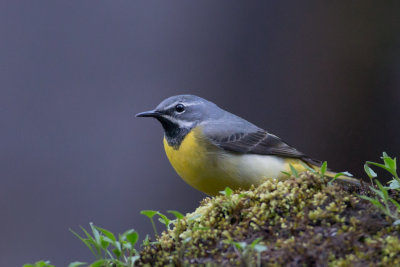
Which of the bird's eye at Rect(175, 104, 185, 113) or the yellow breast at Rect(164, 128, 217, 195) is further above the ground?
the bird's eye at Rect(175, 104, 185, 113)

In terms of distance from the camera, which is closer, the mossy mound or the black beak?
the mossy mound

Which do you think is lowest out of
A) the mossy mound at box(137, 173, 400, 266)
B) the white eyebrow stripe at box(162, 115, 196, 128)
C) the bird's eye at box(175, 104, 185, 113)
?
the mossy mound at box(137, 173, 400, 266)

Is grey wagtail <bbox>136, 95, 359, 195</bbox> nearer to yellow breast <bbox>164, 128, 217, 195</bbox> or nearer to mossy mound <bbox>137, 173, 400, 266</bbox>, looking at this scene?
yellow breast <bbox>164, 128, 217, 195</bbox>

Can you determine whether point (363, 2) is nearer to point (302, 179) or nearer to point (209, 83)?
point (209, 83)

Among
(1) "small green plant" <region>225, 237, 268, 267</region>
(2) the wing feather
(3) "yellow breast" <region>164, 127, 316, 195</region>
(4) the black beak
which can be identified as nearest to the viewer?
(1) "small green plant" <region>225, 237, 268, 267</region>

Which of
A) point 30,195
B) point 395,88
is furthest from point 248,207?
point 30,195

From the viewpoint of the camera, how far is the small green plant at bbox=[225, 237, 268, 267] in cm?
191

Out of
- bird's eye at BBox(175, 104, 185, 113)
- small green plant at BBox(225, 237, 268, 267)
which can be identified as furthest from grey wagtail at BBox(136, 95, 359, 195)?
small green plant at BBox(225, 237, 268, 267)

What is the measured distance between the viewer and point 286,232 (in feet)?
7.04

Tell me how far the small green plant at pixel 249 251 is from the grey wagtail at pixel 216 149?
206cm

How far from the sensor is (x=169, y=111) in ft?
14.9

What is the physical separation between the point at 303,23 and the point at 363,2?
2.95 feet

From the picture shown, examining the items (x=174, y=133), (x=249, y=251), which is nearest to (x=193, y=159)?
(x=174, y=133)

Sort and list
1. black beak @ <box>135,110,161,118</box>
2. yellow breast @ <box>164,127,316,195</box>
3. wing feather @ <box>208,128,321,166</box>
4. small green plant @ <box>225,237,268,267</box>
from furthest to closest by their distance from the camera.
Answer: black beak @ <box>135,110,161,118</box> → wing feather @ <box>208,128,321,166</box> → yellow breast @ <box>164,127,316,195</box> → small green plant @ <box>225,237,268,267</box>
